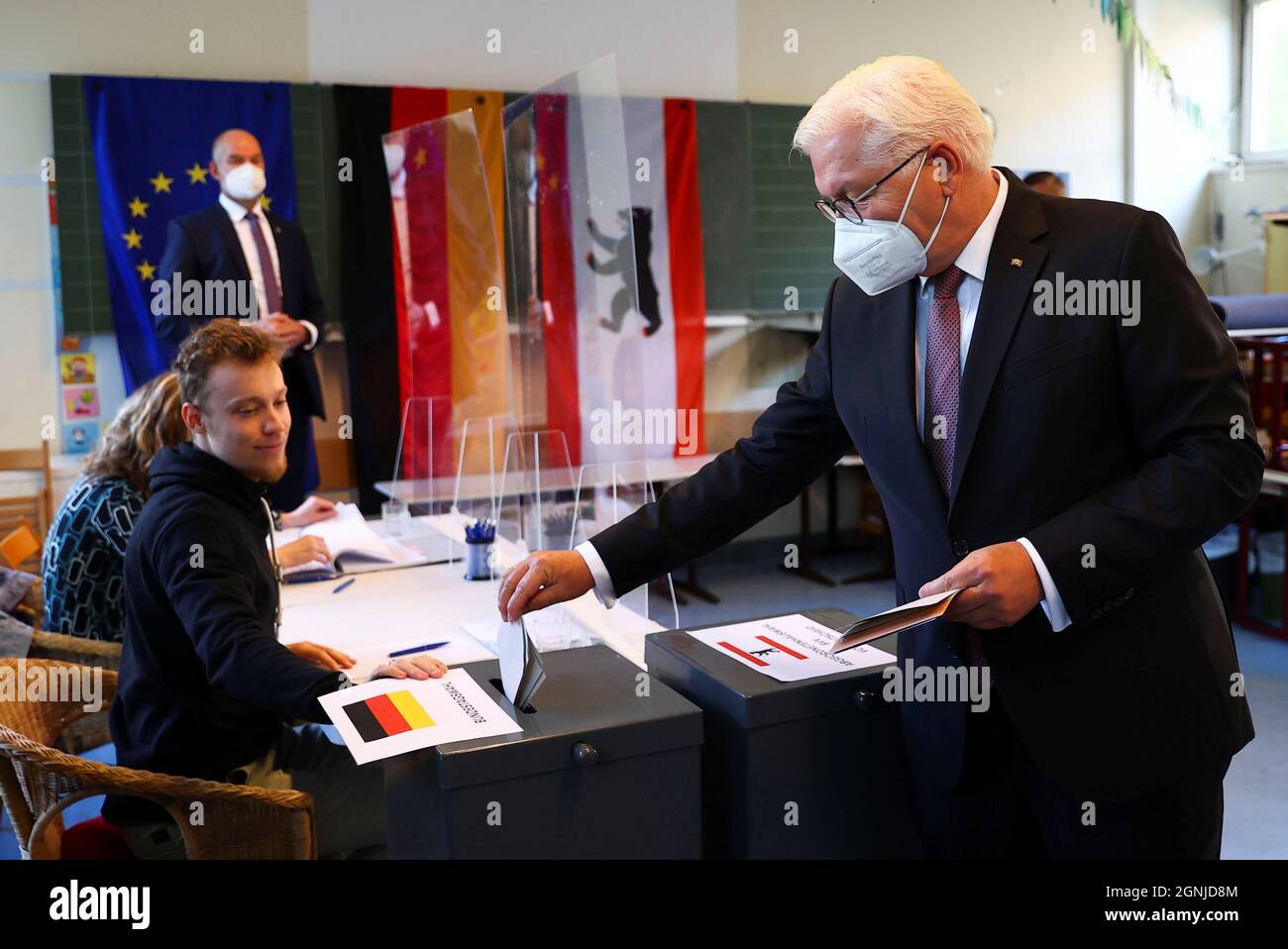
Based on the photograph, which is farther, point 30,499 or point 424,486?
point 30,499

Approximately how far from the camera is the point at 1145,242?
130 centimetres

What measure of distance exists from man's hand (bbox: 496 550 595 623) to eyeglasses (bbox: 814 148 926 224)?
1.89ft

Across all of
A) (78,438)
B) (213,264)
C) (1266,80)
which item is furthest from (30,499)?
(1266,80)

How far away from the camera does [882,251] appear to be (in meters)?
1.42

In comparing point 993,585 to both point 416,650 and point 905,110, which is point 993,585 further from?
point 416,650

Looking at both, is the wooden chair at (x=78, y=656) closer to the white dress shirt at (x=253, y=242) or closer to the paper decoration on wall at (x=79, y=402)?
the white dress shirt at (x=253, y=242)

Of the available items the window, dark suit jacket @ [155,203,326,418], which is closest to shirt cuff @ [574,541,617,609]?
dark suit jacket @ [155,203,326,418]

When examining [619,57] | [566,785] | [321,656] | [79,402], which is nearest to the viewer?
[566,785]

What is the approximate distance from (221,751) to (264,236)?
307cm

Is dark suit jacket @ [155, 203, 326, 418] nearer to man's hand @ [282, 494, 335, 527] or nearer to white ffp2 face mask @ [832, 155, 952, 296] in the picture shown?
man's hand @ [282, 494, 335, 527]

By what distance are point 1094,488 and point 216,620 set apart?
1270 mm

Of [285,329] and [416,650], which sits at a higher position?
[285,329]
